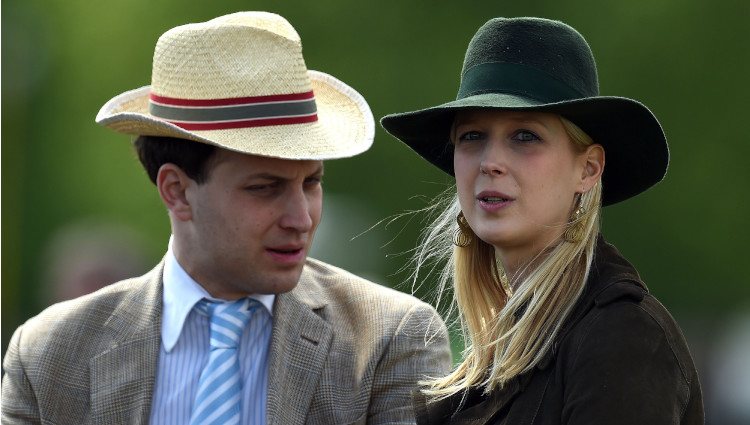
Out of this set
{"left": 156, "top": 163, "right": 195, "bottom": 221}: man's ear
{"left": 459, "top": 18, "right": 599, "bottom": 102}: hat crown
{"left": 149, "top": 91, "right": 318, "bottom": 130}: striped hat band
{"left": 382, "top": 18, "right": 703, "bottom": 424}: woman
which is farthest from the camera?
{"left": 156, "top": 163, "right": 195, "bottom": 221}: man's ear

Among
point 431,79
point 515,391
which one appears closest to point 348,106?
point 515,391

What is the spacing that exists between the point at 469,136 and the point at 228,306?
1026 mm

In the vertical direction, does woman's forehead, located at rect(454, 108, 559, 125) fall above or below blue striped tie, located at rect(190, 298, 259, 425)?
above

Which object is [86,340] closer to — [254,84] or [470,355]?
[254,84]

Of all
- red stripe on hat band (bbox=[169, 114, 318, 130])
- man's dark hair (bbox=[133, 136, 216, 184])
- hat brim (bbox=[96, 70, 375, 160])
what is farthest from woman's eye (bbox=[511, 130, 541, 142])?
man's dark hair (bbox=[133, 136, 216, 184])

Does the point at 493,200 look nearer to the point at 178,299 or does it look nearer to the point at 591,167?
the point at 591,167

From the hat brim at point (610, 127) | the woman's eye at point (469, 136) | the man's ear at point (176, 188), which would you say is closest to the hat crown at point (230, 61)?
the man's ear at point (176, 188)

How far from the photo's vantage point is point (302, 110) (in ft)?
14.5

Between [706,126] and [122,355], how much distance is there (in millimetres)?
8696

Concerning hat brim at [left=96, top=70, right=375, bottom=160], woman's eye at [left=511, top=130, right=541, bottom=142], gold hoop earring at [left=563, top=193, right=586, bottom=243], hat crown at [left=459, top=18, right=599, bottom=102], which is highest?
hat crown at [left=459, top=18, right=599, bottom=102]

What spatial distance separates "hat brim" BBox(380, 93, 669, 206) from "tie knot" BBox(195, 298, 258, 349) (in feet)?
2.44

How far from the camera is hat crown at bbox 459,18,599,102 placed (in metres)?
3.71

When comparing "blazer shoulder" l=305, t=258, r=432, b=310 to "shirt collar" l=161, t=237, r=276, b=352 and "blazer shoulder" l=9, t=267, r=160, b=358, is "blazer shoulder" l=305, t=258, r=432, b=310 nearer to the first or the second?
"shirt collar" l=161, t=237, r=276, b=352

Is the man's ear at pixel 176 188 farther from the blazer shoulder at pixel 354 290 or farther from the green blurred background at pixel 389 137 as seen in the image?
the green blurred background at pixel 389 137
